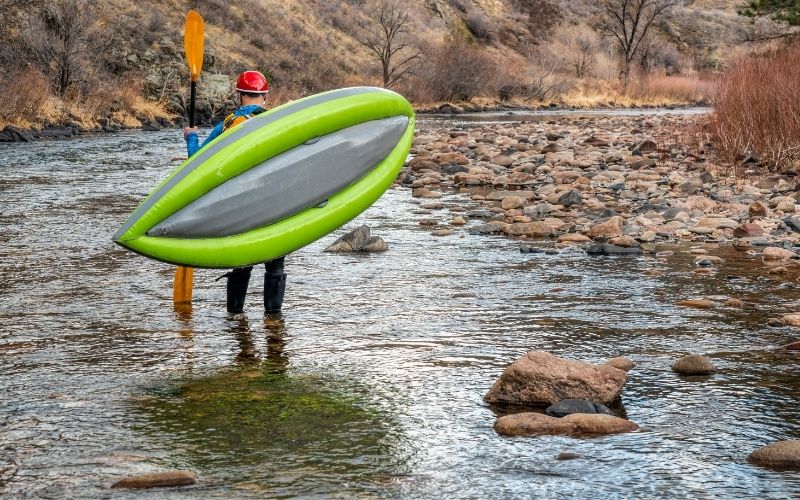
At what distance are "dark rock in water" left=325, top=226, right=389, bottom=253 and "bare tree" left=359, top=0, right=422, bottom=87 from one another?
1556 inches

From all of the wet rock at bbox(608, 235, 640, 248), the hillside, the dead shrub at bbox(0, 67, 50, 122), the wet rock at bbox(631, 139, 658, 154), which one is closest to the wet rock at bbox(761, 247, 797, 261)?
the wet rock at bbox(608, 235, 640, 248)

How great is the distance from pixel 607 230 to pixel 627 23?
70.7 meters

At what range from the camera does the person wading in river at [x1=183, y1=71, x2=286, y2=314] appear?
23.7 ft

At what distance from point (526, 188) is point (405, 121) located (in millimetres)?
8304

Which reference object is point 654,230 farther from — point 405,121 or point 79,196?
point 79,196

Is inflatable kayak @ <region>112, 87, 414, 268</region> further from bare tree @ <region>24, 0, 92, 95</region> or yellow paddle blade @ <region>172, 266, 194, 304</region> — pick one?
bare tree @ <region>24, 0, 92, 95</region>

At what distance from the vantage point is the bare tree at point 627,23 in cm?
6197

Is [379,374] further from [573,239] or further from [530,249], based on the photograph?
[573,239]

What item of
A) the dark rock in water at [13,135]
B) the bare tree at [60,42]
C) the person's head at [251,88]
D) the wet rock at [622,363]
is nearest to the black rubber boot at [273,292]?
the person's head at [251,88]

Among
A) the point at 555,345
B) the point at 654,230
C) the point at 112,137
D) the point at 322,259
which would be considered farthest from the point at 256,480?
the point at 112,137

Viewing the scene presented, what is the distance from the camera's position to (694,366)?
586 centimetres

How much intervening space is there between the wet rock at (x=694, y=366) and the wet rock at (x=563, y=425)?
105cm

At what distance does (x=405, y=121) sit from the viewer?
792cm

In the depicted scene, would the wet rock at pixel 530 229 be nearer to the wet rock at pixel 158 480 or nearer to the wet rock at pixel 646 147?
the wet rock at pixel 158 480
